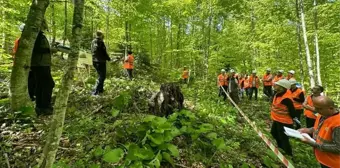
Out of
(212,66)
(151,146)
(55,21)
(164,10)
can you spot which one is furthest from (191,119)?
(212,66)

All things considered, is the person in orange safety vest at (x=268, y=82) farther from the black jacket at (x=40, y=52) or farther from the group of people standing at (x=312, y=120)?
the black jacket at (x=40, y=52)

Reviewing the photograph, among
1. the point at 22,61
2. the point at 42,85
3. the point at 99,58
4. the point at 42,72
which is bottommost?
the point at 42,85

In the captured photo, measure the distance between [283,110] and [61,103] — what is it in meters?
4.60

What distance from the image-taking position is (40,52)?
5289 millimetres

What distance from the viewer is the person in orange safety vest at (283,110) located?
18.3 feet

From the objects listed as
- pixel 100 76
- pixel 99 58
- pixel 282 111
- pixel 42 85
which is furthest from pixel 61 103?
pixel 99 58

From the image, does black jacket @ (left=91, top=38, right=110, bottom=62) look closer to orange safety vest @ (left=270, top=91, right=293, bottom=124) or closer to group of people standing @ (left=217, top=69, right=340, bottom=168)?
group of people standing @ (left=217, top=69, right=340, bottom=168)

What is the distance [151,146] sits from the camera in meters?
3.90

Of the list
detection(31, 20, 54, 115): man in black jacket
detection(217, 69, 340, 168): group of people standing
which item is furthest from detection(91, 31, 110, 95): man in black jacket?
detection(217, 69, 340, 168): group of people standing

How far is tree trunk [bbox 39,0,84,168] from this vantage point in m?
2.72

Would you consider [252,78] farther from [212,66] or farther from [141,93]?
[141,93]

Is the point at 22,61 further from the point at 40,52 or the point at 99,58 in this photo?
the point at 99,58

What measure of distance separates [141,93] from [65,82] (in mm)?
4707

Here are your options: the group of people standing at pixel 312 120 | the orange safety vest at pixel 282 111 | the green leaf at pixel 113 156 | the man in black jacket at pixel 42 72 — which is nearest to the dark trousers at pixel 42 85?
the man in black jacket at pixel 42 72
